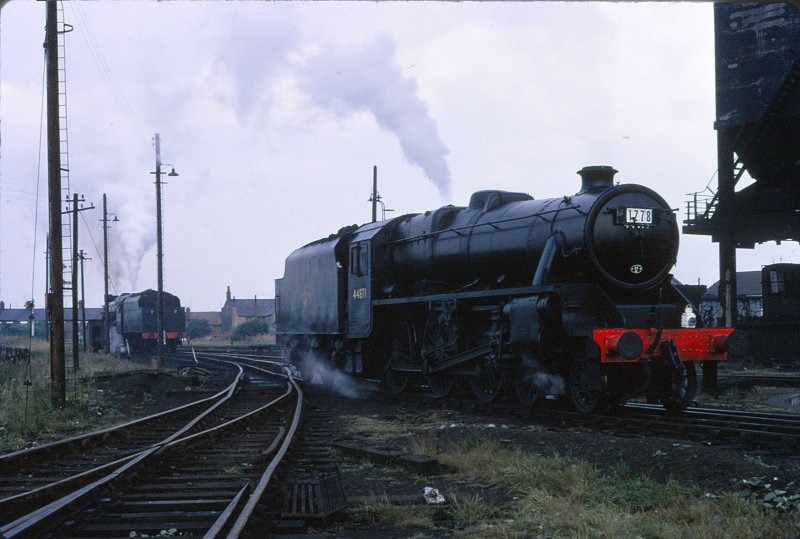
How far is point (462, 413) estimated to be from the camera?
1209 centimetres

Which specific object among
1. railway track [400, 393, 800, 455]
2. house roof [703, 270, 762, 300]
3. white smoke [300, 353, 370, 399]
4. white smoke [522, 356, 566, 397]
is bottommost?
white smoke [300, 353, 370, 399]

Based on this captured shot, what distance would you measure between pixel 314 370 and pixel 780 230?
17.7 meters

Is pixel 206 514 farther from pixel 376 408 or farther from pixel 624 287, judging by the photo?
pixel 376 408

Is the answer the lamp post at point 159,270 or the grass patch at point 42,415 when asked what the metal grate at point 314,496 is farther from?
the lamp post at point 159,270

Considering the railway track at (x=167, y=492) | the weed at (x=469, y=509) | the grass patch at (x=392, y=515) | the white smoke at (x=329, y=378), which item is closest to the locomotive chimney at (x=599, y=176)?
the railway track at (x=167, y=492)

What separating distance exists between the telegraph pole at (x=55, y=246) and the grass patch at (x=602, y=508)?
9291 mm

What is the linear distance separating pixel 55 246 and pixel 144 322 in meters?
28.7

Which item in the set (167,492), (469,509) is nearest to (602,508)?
(469,509)

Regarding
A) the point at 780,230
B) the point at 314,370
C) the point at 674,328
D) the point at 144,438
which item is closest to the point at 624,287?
the point at 674,328

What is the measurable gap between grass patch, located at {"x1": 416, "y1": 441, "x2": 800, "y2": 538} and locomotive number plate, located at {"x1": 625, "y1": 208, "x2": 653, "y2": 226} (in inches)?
183

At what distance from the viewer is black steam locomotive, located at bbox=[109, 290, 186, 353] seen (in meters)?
41.5

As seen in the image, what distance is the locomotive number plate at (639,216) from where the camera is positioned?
10.6 m

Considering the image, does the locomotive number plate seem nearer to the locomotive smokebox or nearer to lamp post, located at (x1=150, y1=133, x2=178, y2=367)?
the locomotive smokebox

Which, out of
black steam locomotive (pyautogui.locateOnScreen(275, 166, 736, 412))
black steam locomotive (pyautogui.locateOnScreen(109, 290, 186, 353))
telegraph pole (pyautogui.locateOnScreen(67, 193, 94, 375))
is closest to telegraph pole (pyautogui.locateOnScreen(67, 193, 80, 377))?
telegraph pole (pyautogui.locateOnScreen(67, 193, 94, 375))
